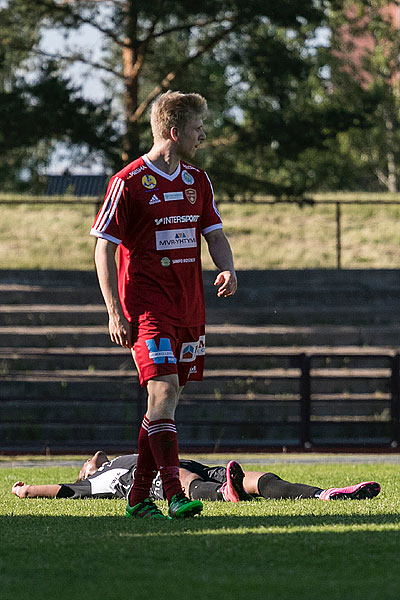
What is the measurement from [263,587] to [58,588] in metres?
0.70

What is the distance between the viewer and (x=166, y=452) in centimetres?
572

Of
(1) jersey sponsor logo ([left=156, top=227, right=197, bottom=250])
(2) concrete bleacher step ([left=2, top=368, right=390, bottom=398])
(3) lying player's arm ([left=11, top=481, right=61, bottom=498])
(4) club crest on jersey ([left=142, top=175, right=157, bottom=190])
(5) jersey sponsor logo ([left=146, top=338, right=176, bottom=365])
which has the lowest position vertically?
(3) lying player's arm ([left=11, top=481, right=61, bottom=498])

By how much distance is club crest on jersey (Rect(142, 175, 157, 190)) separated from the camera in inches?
231

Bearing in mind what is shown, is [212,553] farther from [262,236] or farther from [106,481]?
[262,236]

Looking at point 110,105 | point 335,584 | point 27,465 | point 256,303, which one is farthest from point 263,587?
point 110,105

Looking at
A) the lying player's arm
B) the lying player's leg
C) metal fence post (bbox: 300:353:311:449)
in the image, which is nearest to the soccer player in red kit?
the lying player's leg

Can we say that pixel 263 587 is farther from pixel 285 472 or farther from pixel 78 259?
pixel 78 259

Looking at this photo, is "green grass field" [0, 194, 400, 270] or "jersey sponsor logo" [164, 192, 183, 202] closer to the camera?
"jersey sponsor logo" [164, 192, 183, 202]

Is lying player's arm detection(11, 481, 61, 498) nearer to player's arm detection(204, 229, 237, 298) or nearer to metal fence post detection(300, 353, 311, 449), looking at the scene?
player's arm detection(204, 229, 237, 298)

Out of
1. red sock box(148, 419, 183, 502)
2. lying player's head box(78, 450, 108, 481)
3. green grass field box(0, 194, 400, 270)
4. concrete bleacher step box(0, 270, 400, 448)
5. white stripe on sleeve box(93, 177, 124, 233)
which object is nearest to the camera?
red sock box(148, 419, 183, 502)

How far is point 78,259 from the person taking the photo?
94.5ft

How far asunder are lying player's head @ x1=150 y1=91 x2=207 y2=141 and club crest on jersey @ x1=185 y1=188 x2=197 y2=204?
1.04 feet

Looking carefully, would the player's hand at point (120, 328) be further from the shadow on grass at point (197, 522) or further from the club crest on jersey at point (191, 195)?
the shadow on grass at point (197, 522)

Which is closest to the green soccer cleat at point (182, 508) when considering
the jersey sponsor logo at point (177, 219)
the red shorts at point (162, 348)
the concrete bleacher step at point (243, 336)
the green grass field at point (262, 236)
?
the red shorts at point (162, 348)
